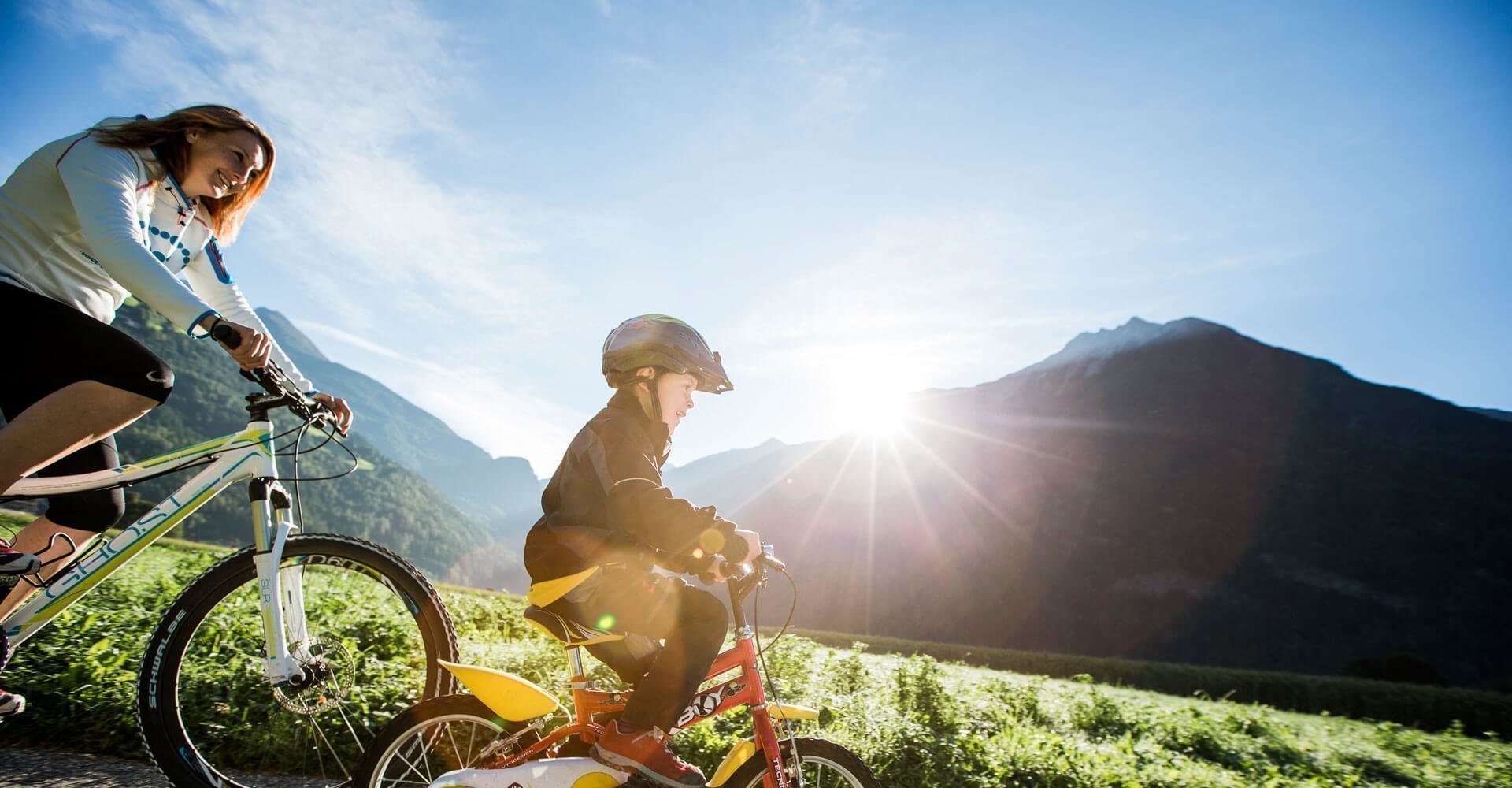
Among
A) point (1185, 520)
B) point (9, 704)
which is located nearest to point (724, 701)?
point (9, 704)

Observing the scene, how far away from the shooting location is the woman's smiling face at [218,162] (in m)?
2.67

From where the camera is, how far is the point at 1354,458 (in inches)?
3059

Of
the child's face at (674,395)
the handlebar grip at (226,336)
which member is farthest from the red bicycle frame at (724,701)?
the handlebar grip at (226,336)

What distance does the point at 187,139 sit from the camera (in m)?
2.65

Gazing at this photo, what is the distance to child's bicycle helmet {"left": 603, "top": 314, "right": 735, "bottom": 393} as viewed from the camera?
2785mm

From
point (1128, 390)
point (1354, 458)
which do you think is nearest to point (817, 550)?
point (1128, 390)

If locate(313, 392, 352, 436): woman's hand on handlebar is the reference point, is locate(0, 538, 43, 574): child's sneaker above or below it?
below

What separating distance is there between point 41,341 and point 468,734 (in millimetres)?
2147

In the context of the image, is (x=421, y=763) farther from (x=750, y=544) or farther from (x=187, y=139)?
(x=187, y=139)

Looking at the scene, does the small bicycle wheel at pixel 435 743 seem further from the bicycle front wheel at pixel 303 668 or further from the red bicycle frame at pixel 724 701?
the bicycle front wheel at pixel 303 668

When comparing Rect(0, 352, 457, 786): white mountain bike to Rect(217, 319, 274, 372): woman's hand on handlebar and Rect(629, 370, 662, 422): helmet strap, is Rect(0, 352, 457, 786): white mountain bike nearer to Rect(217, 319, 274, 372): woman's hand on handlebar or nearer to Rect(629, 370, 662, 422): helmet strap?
Rect(217, 319, 274, 372): woman's hand on handlebar

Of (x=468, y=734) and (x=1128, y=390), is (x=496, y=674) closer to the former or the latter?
(x=468, y=734)

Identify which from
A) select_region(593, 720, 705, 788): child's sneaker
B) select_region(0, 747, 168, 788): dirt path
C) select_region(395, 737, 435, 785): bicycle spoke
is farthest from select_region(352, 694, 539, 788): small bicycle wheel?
select_region(0, 747, 168, 788): dirt path

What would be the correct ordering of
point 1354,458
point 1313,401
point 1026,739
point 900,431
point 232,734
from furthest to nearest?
1. point 900,431
2. point 1313,401
3. point 1354,458
4. point 1026,739
5. point 232,734
